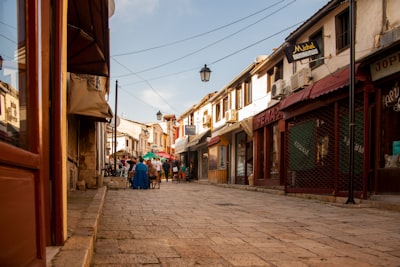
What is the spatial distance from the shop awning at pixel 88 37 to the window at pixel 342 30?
7.20 m

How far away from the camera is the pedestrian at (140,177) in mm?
17047

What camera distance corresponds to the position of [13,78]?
2.08 meters

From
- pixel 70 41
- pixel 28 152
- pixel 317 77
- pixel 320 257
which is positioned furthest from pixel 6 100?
pixel 317 77

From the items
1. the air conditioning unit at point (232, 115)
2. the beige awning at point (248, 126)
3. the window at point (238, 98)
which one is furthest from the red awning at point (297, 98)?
the air conditioning unit at point (232, 115)

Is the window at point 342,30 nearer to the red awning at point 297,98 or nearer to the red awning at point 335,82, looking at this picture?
the red awning at point 335,82

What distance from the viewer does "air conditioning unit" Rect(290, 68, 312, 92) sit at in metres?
14.0

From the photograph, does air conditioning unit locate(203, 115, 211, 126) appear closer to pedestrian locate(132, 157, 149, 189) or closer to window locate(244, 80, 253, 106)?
window locate(244, 80, 253, 106)

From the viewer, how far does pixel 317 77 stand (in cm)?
1362

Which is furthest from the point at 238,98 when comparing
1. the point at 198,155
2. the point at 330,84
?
the point at 330,84

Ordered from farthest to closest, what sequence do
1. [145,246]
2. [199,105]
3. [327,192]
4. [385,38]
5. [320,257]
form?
[199,105]
[327,192]
[385,38]
[145,246]
[320,257]

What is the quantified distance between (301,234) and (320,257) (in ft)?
4.47

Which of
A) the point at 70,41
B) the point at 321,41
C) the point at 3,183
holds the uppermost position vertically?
the point at 321,41

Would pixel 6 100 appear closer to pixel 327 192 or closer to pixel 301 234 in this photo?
pixel 301 234

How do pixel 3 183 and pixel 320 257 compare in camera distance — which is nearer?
pixel 3 183
